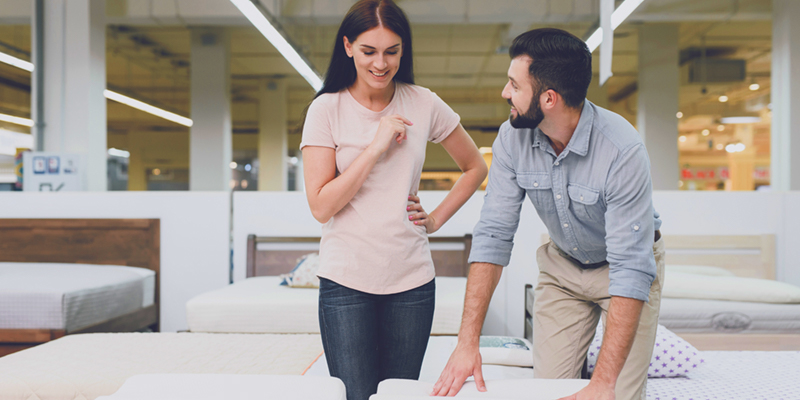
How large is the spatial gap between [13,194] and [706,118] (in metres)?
14.4

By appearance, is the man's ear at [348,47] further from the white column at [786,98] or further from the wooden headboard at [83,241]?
the white column at [786,98]

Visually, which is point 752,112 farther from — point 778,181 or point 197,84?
point 197,84

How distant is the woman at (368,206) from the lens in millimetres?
1217

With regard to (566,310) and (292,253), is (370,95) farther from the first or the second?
(292,253)

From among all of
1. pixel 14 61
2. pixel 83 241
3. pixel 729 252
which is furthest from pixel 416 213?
pixel 14 61

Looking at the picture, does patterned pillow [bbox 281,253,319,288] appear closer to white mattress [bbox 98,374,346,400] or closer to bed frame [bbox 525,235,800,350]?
white mattress [bbox 98,374,346,400]

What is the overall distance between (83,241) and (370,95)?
3229 millimetres

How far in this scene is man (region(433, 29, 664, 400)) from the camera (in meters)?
1.18

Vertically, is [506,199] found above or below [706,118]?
below

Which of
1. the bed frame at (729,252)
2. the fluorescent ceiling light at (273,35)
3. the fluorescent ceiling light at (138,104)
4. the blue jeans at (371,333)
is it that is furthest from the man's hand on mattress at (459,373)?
the fluorescent ceiling light at (138,104)

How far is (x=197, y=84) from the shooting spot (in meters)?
8.33

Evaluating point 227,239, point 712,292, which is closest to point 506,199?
point 712,292

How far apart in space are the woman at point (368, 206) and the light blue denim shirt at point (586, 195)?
0.22 meters

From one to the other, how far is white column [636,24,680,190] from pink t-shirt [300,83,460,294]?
749cm
